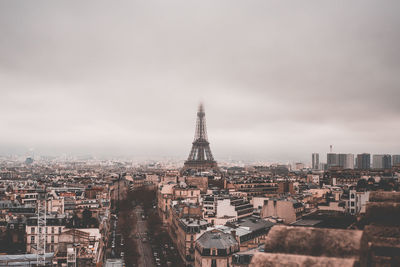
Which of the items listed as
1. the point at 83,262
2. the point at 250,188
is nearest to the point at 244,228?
the point at 83,262

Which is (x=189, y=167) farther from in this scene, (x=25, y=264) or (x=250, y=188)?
(x=25, y=264)

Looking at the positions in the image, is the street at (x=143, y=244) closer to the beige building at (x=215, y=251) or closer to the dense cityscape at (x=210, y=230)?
the dense cityscape at (x=210, y=230)

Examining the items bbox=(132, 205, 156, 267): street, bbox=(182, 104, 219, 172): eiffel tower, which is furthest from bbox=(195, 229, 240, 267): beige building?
bbox=(182, 104, 219, 172): eiffel tower

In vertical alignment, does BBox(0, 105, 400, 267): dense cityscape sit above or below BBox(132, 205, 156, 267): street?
above

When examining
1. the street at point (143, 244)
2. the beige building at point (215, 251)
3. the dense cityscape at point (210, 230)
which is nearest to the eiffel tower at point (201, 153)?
the dense cityscape at point (210, 230)

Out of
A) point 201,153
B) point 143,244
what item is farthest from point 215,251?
point 201,153

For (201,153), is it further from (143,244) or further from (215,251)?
(215,251)

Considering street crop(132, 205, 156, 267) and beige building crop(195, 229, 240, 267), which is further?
street crop(132, 205, 156, 267)

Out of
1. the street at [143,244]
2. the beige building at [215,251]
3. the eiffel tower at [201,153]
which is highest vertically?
the eiffel tower at [201,153]

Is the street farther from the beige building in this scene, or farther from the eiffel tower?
the eiffel tower
